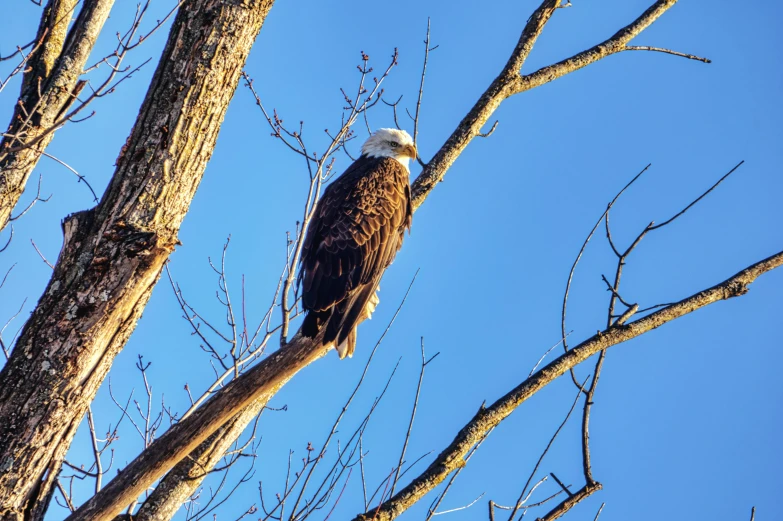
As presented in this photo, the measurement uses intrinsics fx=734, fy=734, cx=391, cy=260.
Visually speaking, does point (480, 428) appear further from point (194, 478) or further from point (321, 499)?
point (194, 478)

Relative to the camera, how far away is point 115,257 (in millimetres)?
2814

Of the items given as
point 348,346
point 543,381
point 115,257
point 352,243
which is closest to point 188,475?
point 348,346

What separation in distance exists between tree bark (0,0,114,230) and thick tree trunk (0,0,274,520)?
2091mm

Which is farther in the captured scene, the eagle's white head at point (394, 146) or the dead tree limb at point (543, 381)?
the eagle's white head at point (394, 146)

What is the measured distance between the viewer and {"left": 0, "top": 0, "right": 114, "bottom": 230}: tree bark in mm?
4680

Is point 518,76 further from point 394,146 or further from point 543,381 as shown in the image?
point 543,381

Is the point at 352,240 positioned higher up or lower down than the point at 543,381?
higher up

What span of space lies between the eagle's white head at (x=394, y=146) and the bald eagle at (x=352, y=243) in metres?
0.28

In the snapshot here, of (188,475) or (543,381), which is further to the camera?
(188,475)

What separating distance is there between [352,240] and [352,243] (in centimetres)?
2

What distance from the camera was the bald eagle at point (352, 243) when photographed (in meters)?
4.17

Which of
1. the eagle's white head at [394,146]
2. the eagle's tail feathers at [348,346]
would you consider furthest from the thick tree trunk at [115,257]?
the eagle's white head at [394,146]

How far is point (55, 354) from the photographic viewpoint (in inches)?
108

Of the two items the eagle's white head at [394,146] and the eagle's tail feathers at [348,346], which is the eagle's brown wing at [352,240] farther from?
the eagle's white head at [394,146]
